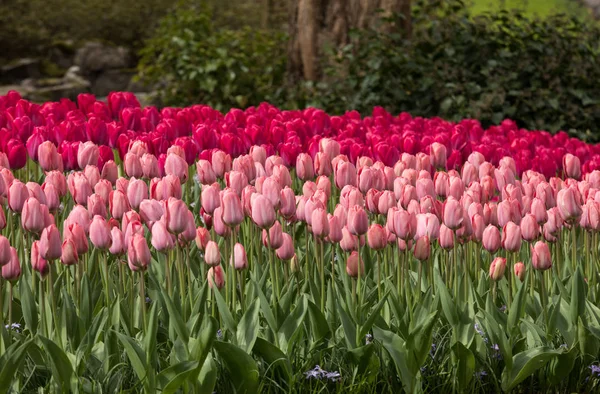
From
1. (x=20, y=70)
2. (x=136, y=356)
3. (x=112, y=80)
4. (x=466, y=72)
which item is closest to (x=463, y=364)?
(x=136, y=356)

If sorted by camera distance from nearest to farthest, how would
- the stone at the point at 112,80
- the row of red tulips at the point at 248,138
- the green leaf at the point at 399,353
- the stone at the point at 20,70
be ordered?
1. the green leaf at the point at 399,353
2. the row of red tulips at the point at 248,138
3. the stone at the point at 20,70
4. the stone at the point at 112,80

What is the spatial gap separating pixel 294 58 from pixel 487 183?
272 inches

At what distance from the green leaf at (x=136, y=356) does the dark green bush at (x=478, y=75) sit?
22.2 feet

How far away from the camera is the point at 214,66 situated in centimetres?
1168

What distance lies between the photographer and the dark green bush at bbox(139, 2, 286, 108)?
1177 centimetres

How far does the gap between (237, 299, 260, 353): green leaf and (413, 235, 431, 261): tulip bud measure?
0.62 metres

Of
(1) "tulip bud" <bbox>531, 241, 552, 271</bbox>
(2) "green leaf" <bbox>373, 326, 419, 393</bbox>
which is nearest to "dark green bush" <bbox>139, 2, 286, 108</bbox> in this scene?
(1) "tulip bud" <bbox>531, 241, 552, 271</bbox>

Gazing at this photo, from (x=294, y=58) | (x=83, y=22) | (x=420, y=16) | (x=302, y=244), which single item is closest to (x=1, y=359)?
(x=302, y=244)

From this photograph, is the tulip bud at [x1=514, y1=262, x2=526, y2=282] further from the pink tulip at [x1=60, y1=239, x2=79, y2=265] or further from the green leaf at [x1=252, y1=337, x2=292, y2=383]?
the pink tulip at [x1=60, y1=239, x2=79, y2=265]

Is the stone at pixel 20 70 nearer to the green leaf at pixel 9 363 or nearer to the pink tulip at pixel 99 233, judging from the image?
the pink tulip at pixel 99 233

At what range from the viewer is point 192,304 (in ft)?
10.6

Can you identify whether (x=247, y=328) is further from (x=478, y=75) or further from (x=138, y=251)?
(x=478, y=75)

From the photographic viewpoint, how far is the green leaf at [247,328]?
9.69ft

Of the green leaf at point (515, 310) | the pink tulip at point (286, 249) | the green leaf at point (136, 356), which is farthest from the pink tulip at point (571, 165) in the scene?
the green leaf at point (136, 356)
